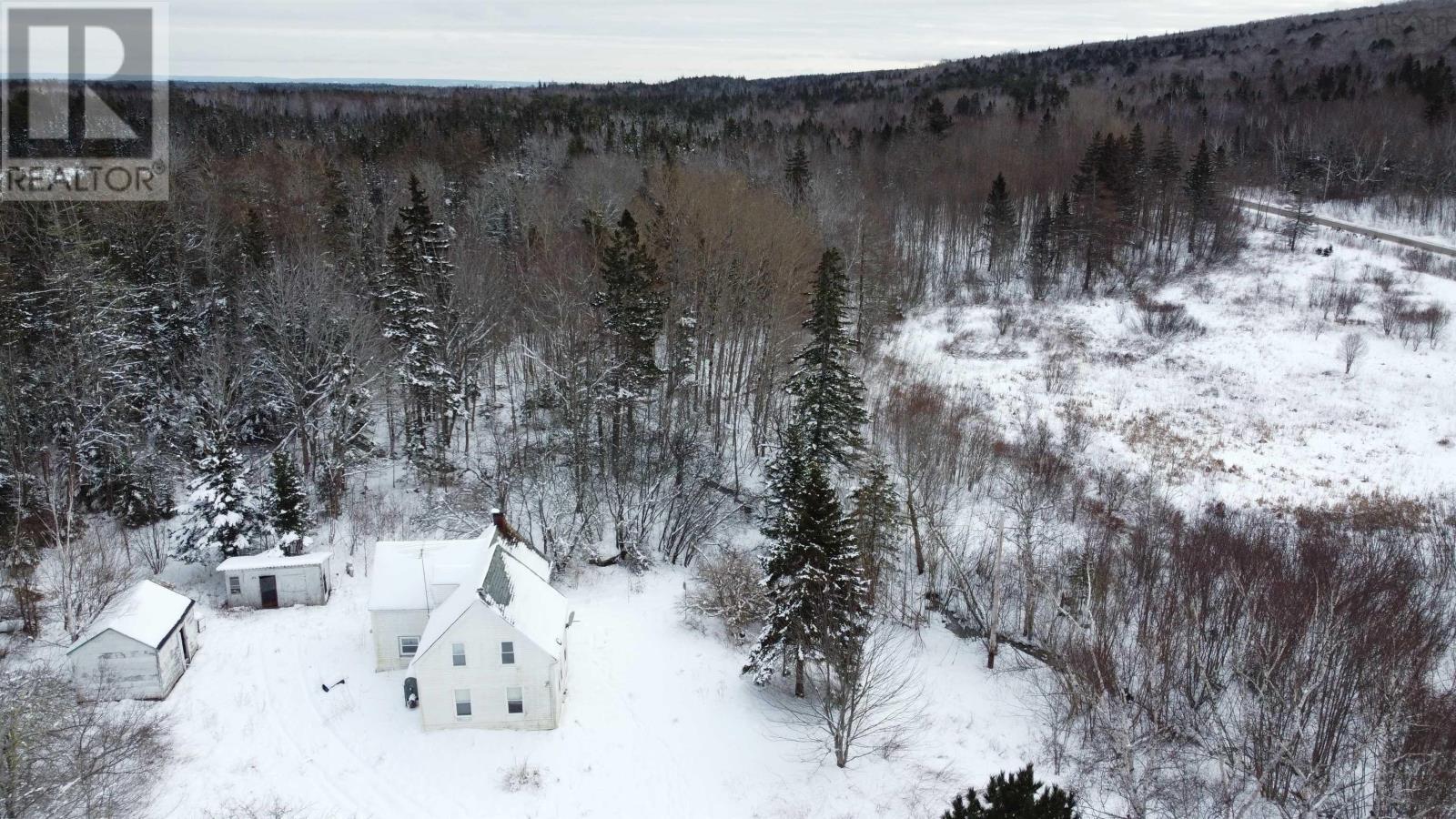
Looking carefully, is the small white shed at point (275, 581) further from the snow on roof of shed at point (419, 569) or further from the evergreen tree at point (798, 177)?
the evergreen tree at point (798, 177)

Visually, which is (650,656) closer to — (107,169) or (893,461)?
(893,461)

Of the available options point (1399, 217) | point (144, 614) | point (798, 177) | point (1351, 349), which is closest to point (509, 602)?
point (144, 614)

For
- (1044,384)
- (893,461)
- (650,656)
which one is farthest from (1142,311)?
(650,656)

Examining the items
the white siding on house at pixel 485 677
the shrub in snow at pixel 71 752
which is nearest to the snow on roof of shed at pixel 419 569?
the white siding on house at pixel 485 677

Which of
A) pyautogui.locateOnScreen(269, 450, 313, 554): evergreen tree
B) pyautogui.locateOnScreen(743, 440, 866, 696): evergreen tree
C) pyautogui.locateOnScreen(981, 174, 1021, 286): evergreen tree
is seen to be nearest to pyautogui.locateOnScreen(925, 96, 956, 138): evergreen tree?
pyautogui.locateOnScreen(981, 174, 1021, 286): evergreen tree

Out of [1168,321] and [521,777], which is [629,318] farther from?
[1168,321]
